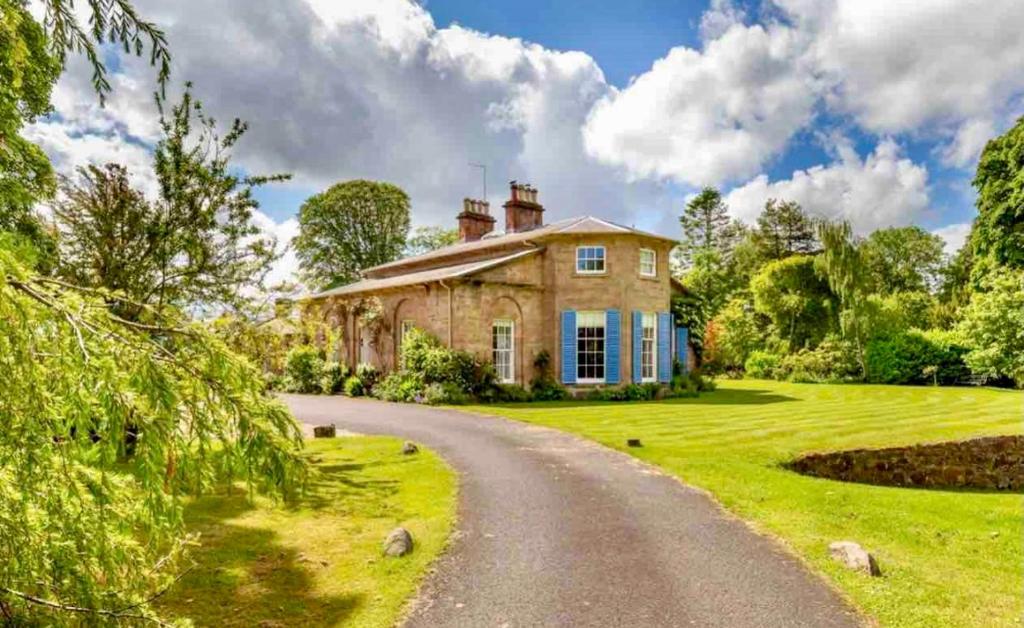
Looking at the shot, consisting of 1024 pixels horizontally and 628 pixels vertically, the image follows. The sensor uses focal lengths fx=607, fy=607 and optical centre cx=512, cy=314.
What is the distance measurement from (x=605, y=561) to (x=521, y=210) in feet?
79.5

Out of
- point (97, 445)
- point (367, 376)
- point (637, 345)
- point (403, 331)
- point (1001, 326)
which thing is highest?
point (403, 331)

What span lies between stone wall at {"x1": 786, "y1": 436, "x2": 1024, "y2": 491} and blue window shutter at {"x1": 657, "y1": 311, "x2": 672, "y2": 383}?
1160 centimetres

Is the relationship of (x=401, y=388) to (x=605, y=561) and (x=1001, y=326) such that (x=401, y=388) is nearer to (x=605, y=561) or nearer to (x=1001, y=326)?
(x=605, y=561)

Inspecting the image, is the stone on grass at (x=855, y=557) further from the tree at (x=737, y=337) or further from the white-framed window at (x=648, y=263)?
the tree at (x=737, y=337)

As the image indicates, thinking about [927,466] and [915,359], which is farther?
[915,359]

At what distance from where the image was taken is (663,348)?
25.0 meters

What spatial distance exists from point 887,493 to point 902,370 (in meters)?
24.8

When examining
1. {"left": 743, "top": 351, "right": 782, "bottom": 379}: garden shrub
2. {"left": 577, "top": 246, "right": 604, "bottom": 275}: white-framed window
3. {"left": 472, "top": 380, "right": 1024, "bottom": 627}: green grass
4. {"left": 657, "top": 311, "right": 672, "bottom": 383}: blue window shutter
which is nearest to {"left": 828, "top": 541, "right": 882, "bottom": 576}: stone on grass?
{"left": 472, "top": 380, "right": 1024, "bottom": 627}: green grass

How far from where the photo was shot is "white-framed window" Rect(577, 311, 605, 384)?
76.7 feet

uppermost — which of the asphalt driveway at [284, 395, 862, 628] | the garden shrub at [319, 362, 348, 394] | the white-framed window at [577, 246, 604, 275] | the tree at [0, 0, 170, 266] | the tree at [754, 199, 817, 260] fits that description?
the tree at [754, 199, 817, 260]

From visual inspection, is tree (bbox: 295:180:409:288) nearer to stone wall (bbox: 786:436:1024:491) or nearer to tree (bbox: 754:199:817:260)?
tree (bbox: 754:199:817:260)

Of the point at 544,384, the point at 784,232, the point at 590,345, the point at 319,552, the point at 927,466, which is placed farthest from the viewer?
the point at 784,232

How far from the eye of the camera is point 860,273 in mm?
33156

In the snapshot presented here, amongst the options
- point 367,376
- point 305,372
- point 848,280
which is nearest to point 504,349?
point 367,376
